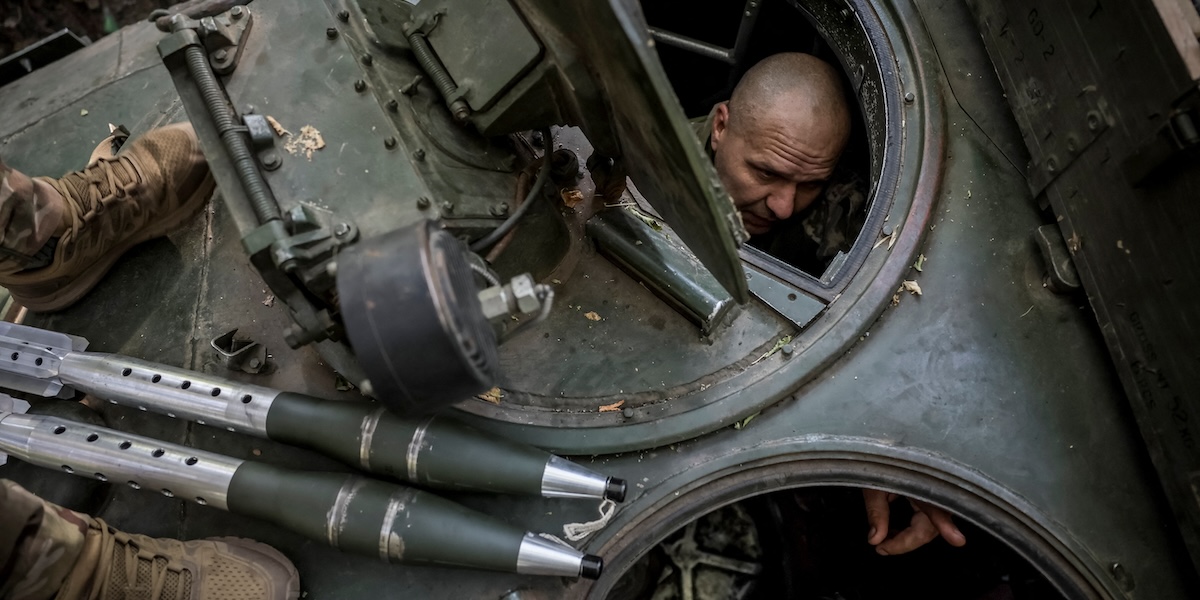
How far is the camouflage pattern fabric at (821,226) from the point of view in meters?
2.68

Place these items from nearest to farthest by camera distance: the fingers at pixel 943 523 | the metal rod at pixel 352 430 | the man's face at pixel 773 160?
the metal rod at pixel 352 430, the fingers at pixel 943 523, the man's face at pixel 773 160

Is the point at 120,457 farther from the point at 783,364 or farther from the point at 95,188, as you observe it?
the point at 783,364

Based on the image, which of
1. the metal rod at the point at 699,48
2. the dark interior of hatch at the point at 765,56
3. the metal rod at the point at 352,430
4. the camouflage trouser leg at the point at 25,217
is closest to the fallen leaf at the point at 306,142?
the metal rod at the point at 352,430

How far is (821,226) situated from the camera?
2.77 m

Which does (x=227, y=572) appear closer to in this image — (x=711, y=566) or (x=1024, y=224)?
(x=711, y=566)

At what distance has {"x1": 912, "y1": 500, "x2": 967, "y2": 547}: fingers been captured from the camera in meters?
2.05

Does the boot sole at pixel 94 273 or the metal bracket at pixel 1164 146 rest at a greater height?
A: the metal bracket at pixel 1164 146

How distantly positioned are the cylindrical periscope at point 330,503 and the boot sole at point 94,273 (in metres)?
0.54

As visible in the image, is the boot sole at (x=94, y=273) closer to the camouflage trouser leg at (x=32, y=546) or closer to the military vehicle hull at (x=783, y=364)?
the military vehicle hull at (x=783, y=364)

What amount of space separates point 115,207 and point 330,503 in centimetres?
116

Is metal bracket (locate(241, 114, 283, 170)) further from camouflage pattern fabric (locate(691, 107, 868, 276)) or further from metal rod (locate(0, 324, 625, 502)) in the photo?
camouflage pattern fabric (locate(691, 107, 868, 276))

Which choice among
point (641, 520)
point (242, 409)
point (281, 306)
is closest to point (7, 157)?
point (281, 306)

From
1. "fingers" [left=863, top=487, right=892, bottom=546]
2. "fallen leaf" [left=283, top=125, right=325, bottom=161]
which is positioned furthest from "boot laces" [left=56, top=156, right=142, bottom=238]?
"fingers" [left=863, top=487, right=892, bottom=546]

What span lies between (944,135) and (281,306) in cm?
191
